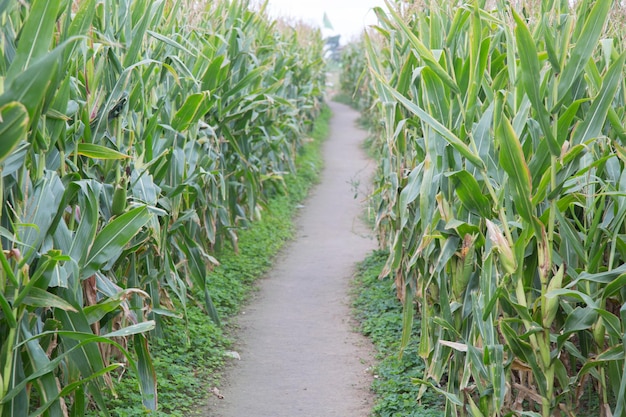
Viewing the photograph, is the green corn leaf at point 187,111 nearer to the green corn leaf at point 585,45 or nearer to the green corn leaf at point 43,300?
the green corn leaf at point 43,300

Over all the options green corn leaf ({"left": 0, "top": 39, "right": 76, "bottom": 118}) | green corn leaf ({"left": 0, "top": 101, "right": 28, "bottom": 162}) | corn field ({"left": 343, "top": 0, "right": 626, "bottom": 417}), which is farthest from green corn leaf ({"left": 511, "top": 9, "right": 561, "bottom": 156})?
green corn leaf ({"left": 0, "top": 101, "right": 28, "bottom": 162})

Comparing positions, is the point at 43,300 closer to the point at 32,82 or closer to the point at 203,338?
the point at 32,82

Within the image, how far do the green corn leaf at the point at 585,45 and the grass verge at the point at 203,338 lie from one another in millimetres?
2386

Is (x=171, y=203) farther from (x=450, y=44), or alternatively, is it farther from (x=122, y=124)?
(x=450, y=44)

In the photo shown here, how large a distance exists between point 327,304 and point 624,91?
3442 millimetres

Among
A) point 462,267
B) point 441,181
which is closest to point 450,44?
point 441,181

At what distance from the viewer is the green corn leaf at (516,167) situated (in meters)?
→ 2.84

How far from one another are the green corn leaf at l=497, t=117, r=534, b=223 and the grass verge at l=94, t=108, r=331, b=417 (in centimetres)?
201

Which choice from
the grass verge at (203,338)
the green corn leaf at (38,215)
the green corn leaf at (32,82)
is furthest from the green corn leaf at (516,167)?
the grass verge at (203,338)

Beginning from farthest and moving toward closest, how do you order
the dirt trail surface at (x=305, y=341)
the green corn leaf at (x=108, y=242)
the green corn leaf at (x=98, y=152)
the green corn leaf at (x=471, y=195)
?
1. the dirt trail surface at (x=305, y=341)
2. the green corn leaf at (x=98, y=152)
3. the green corn leaf at (x=471, y=195)
4. the green corn leaf at (x=108, y=242)

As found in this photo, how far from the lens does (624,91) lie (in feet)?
11.0

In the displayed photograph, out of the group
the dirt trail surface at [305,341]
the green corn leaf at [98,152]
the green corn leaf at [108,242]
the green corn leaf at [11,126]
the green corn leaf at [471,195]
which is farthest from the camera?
the dirt trail surface at [305,341]

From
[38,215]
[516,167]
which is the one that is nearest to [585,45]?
[516,167]

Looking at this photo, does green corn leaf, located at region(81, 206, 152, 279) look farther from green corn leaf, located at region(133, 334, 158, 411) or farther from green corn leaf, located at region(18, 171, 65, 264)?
green corn leaf, located at region(133, 334, 158, 411)
